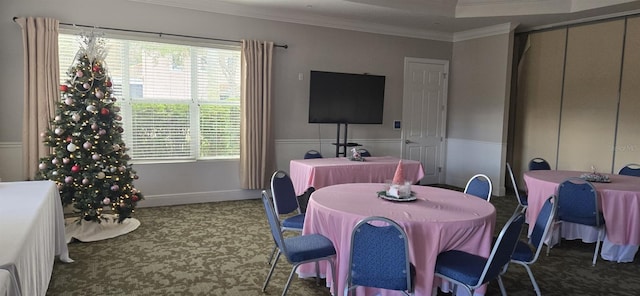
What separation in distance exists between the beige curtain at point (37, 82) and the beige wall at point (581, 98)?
284 inches

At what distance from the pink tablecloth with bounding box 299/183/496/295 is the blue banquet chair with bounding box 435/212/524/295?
75 mm

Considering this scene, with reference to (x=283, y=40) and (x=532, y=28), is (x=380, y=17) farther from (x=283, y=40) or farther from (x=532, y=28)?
(x=532, y=28)

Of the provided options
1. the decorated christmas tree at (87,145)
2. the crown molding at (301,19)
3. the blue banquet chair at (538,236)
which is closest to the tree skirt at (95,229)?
the decorated christmas tree at (87,145)

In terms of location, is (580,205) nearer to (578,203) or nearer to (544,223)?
(578,203)

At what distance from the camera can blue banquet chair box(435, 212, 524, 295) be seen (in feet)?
8.16

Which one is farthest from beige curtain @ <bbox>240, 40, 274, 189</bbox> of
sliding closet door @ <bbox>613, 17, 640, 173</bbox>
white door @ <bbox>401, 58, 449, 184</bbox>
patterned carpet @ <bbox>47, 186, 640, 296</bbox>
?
sliding closet door @ <bbox>613, 17, 640, 173</bbox>

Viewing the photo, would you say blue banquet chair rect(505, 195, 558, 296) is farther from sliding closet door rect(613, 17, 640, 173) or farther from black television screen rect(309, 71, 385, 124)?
black television screen rect(309, 71, 385, 124)

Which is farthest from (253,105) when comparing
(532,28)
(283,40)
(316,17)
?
(532,28)

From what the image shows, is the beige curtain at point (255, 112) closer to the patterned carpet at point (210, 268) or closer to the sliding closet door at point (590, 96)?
the patterned carpet at point (210, 268)

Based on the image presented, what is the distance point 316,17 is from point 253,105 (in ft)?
5.81

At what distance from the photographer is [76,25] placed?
17.1 ft

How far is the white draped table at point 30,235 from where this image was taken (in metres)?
2.01

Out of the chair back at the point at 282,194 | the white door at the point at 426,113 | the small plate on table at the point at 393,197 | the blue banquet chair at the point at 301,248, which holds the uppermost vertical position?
the white door at the point at 426,113

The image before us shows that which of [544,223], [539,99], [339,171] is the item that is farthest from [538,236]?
[539,99]
